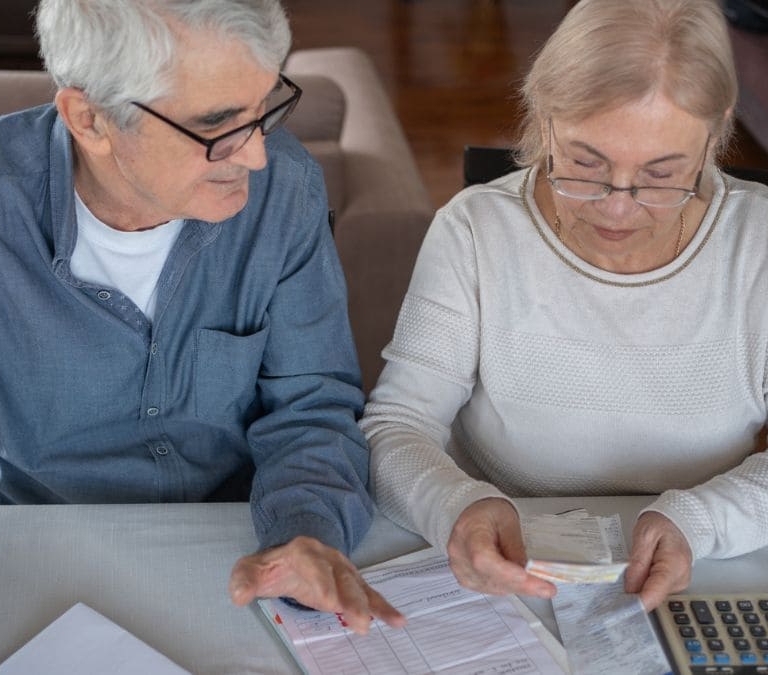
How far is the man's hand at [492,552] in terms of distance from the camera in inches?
49.5

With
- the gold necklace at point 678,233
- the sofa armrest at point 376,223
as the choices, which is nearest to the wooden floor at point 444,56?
the sofa armrest at point 376,223

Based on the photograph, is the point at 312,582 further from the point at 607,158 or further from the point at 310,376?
the point at 607,158

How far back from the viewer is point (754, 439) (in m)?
1.65

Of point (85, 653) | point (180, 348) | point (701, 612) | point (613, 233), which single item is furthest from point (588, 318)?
point (85, 653)

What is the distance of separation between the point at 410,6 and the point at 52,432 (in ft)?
17.3

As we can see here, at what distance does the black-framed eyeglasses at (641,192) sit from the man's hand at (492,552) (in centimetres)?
42

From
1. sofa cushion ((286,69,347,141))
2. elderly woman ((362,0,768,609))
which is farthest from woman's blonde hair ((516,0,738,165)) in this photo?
sofa cushion ((286,69,347,141))

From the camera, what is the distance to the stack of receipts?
1194 mm

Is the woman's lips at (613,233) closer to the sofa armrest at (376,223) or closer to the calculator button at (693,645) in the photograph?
the calculator button at (693,645)

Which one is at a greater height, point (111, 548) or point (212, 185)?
point (212, 185)

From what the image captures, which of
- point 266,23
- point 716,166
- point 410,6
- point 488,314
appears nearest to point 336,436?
point 488,314

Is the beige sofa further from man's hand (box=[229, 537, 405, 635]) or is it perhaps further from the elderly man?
man's hand (box=[229, 537, 405, 635])

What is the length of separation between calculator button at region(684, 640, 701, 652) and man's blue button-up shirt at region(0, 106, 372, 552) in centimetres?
43

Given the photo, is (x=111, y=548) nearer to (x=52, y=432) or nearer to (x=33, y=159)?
(x=52, y=432)
